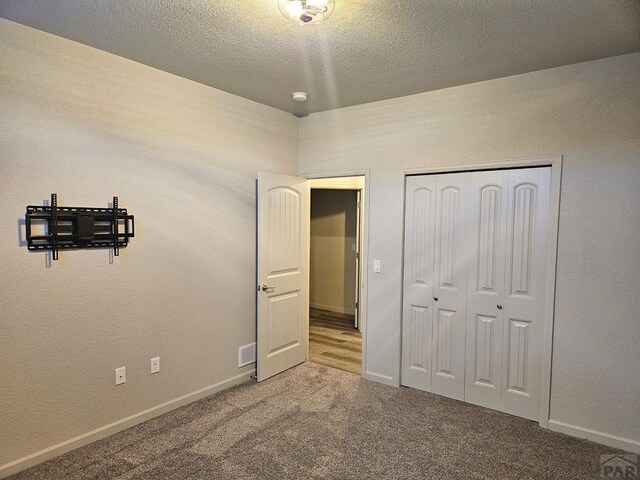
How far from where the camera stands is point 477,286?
3111 mm

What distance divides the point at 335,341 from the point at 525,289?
2583 millimetres

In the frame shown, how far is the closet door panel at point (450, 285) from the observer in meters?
3.17

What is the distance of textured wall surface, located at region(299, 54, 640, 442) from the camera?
2.50 m

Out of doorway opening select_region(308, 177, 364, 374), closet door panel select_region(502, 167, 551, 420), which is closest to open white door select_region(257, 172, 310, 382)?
doorway opening select_region(308, 177, 364, 374)

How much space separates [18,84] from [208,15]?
1185 millimetres

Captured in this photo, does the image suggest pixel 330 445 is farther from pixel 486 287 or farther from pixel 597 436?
pixel 597 436

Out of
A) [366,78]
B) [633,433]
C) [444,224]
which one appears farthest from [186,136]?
[633,433]

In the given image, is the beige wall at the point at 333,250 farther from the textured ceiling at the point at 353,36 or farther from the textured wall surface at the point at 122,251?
the textured ceiling at the point at 353,36

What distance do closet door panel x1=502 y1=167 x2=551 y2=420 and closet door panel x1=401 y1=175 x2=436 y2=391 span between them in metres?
0.62

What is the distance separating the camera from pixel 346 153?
3.75m

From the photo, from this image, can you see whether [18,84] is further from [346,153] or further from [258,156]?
[346,153]

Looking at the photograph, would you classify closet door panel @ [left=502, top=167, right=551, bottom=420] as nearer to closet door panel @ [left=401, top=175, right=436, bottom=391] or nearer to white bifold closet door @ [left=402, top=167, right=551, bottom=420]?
white bifold closet door @ [left=402, top=167, right=551, bottom=420]

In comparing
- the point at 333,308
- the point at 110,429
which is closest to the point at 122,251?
the point at 110,429

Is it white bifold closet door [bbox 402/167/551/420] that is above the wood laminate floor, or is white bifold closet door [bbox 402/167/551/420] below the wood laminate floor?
above
